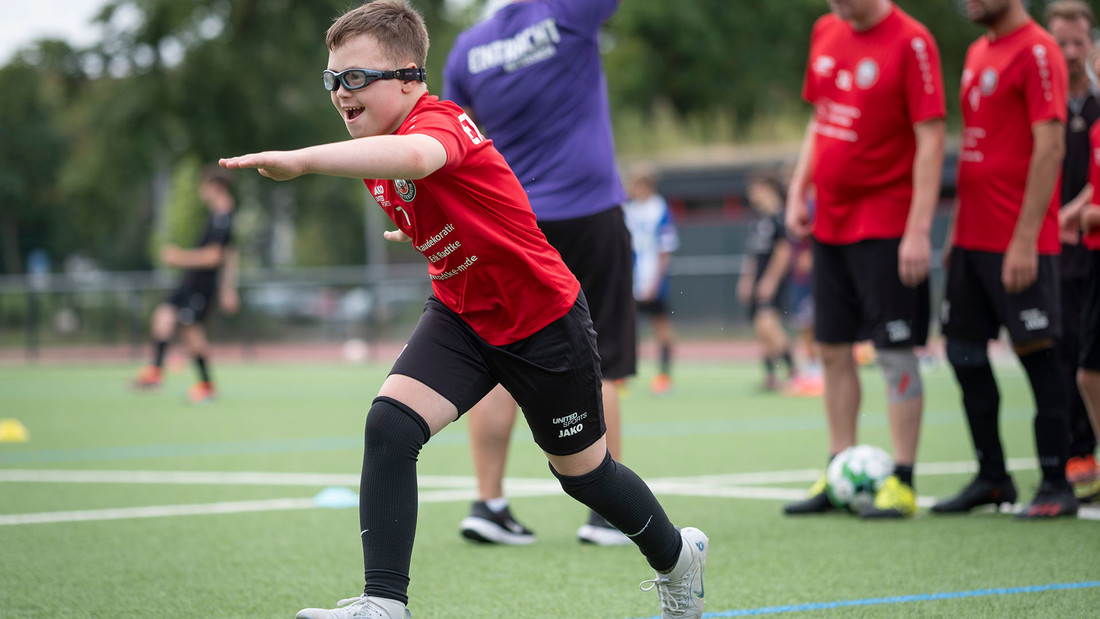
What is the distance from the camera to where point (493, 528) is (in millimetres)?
4727

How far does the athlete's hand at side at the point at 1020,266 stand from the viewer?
4785 millimetres

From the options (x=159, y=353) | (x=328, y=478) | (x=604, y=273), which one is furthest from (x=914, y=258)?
(x=159, y=353)

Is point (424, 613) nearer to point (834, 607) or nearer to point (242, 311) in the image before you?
point (834, 607)

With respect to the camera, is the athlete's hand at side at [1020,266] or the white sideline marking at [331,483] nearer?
the athlete's hand at side at [1020,266]

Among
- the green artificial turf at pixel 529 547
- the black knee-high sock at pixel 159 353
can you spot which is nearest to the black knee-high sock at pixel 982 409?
the green artificial turf at pixel 529 547

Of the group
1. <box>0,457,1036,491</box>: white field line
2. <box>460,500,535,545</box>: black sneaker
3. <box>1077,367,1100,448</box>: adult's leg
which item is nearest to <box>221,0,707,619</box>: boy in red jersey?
<box>460,500,535,545</box>: black sneaker

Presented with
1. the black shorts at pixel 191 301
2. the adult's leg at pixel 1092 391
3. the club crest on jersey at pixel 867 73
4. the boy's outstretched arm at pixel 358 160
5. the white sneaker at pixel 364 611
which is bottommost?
the black shorts at pixel 191 301

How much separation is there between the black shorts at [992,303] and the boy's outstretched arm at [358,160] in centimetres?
314

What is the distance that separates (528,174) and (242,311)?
18.6 metres

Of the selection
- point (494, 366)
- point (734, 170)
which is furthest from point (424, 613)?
point (734, 170)

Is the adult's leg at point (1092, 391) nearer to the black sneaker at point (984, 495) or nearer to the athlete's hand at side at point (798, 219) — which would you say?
the black sneaker at point (984, 495)

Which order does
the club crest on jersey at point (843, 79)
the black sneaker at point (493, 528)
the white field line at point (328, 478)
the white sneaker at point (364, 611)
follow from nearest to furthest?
the white sneaker at point (364, 611)
the black sneaker at point (493, 528)
the club crest on jersey at point (843, 79)
the white field line at point (328, 478)

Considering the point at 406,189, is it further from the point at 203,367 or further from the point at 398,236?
the point at 203,367

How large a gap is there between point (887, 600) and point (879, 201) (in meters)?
2.14
